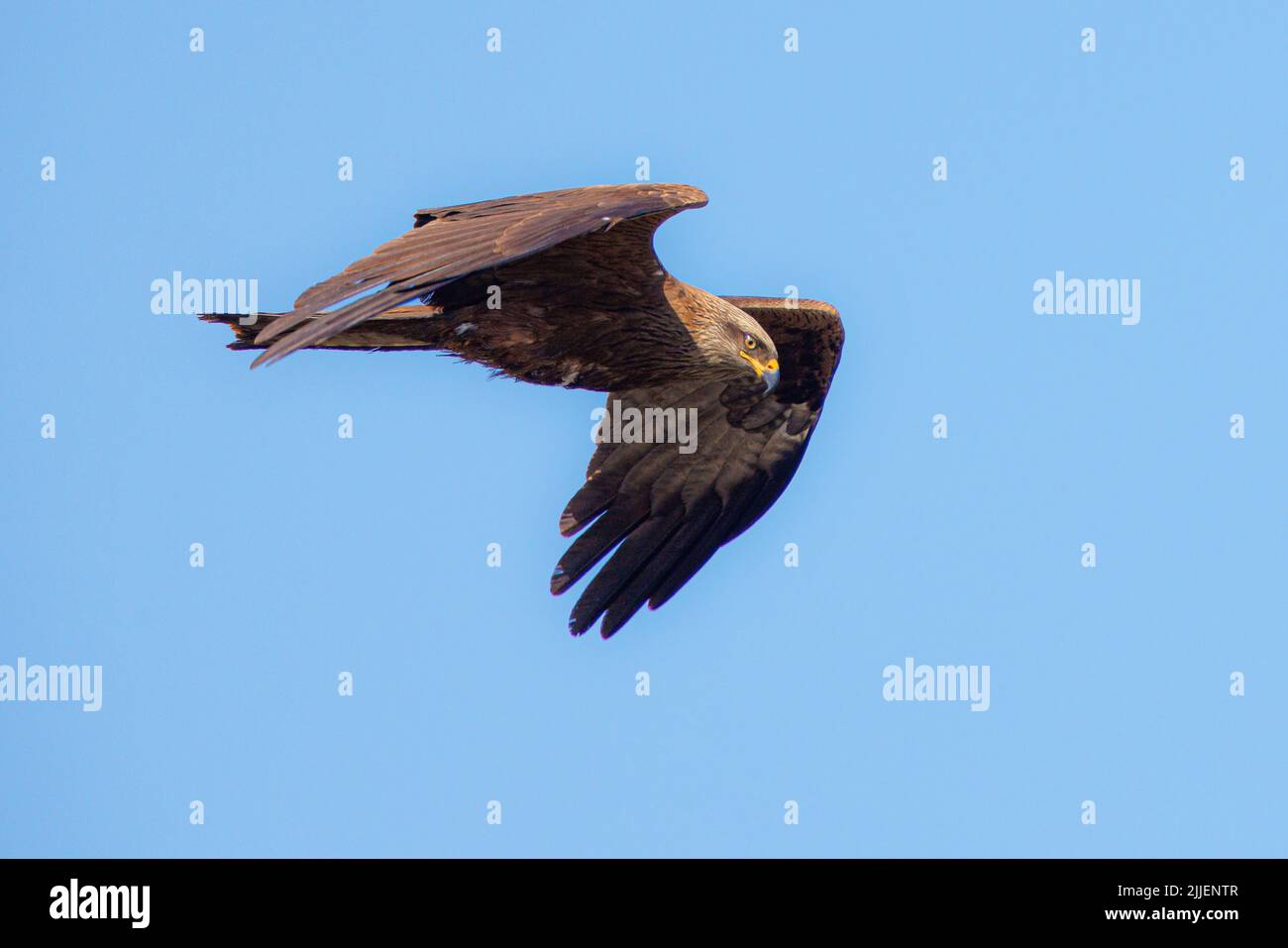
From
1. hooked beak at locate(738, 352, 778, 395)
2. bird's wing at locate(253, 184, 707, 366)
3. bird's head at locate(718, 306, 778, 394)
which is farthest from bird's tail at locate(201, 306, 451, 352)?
hooked beak at locate(738, 352, 778, 395)

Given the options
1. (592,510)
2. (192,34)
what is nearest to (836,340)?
(592,510)

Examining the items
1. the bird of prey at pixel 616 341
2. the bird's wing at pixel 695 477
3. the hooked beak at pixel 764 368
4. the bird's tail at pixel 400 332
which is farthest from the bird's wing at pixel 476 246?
the bird's wing at pixel 695 477

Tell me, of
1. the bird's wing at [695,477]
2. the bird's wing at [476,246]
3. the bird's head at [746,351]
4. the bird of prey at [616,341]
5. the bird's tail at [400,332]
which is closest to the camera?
the bird's wing at [476,246]

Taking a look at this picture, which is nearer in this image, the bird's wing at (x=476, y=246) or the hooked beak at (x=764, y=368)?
the bird's wing at (x=476, y=246)

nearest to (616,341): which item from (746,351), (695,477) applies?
(746,351)

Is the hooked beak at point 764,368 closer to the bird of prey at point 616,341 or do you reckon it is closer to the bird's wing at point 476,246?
the bird of prey at point 616,341

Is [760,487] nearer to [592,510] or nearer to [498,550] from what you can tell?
[592,510]
